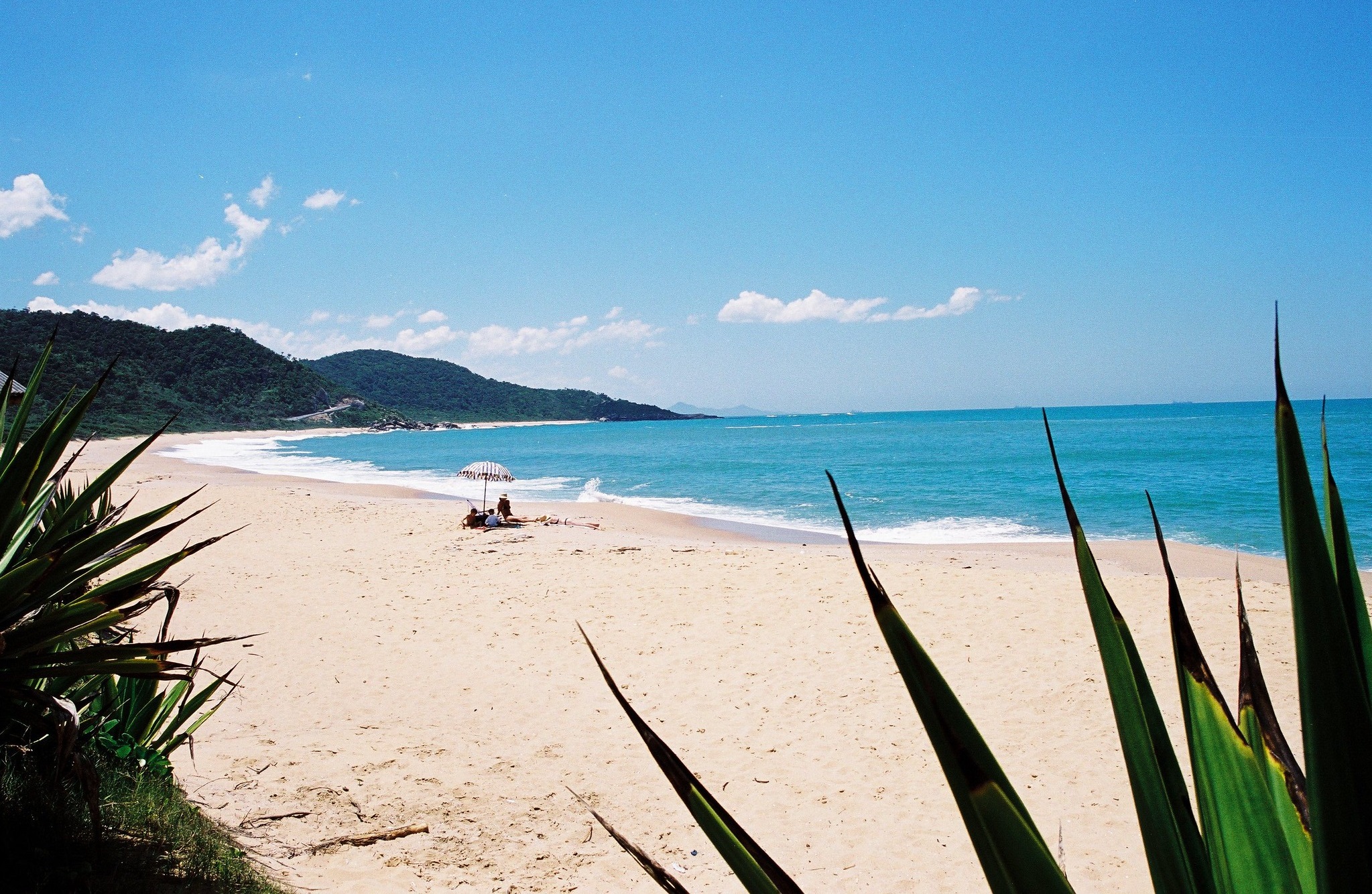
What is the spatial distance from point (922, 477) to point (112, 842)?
29.5 meters

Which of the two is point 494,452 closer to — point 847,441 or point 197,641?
point 847,441

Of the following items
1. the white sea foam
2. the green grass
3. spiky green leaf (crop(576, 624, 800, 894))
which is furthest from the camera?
the white sea foam

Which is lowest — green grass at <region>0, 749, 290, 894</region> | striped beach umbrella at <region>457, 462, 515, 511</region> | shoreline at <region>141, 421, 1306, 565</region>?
shoreline at <region>141, 421, 1306, 565</region>

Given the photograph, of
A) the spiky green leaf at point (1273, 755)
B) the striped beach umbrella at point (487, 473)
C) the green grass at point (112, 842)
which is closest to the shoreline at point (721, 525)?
the striped beach umbrella at point (487, 473)

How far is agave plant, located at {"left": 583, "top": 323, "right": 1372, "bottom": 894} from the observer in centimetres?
52

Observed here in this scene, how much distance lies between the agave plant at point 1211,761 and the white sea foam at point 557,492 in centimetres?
1522

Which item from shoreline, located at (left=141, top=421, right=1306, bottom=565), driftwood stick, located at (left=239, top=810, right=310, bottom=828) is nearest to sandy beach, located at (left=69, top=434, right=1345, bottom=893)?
driftwood stick, located at (left=239, top=810, right=310, bottom=828)

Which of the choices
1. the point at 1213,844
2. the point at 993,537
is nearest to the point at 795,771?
the point at 1213,844

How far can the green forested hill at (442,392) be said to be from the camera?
451 ft

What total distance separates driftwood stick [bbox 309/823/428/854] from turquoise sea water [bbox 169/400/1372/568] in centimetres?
1317

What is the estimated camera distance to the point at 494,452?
54.6 meters

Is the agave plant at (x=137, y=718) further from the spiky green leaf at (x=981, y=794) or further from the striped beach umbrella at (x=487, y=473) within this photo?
the striped beach umbrella at (x=487, y=473)

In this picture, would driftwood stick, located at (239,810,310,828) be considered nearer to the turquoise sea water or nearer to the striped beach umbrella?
the striped beach umbrella

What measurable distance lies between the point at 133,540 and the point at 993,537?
15.9 meters
